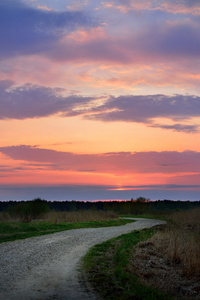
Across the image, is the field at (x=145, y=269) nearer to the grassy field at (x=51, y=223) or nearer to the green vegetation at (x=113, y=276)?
the green vegetation at (x=113, y=276)

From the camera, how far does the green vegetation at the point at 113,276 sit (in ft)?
31.9

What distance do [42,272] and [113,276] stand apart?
2.57m

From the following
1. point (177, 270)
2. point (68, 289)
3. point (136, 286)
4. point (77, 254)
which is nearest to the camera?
point (68, 289)

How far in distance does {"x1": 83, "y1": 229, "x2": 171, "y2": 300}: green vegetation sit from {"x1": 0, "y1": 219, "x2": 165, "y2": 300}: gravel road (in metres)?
0.43

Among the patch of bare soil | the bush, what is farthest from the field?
the bush

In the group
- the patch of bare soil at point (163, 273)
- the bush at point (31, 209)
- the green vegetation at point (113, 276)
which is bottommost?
the patch of bare soil at point (163, 273)

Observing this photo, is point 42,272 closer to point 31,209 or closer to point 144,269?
point 144,269

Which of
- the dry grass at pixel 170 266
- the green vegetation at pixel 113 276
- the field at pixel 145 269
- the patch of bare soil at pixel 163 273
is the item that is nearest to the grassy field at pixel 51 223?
the field at pixel 145 269

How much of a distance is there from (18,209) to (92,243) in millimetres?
27589

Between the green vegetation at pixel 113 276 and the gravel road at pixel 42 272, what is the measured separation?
17.0 inches

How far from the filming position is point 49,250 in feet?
57.1

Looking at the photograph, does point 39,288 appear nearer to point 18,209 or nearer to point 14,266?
point 14,266

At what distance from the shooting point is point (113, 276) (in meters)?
11.8

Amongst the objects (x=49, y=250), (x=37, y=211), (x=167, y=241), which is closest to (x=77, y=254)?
(x=49, y=250)
